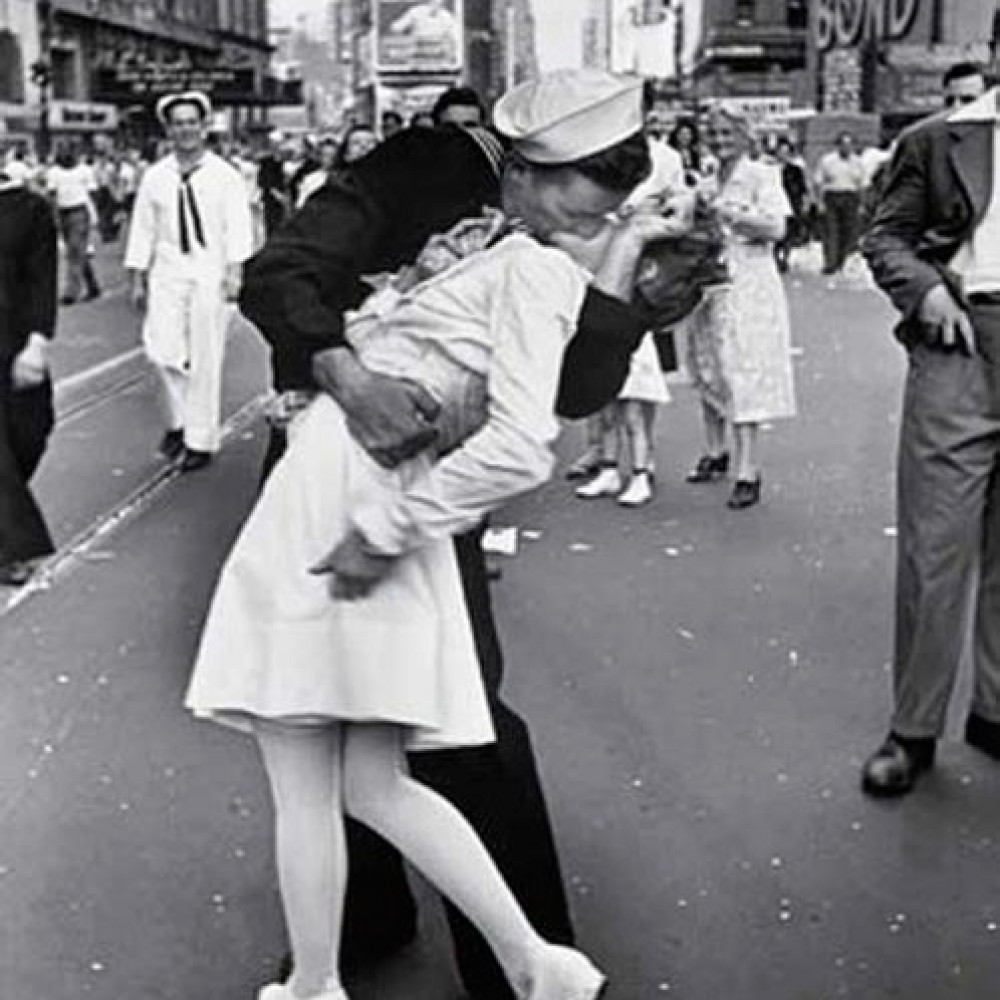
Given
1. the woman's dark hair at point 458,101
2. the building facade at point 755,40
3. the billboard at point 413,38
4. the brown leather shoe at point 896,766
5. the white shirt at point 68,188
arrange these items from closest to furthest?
the brown leather shoe at point 896,766, the woman's dark hair at point 458,101, the white shirt at point 68,188, the billboard at point 413,38, the building facade at point 755,40

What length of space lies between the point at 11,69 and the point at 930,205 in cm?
7366

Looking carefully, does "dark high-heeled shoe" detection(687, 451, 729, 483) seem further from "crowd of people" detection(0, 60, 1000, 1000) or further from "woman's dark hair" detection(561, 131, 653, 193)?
"woman's dark hair" detection(561, 131, 653, 193)

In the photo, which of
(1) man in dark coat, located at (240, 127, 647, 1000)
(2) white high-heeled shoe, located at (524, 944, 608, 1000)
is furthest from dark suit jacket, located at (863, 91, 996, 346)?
(2) white high-heeled shoe, located at (524, 944, 608, 1000)

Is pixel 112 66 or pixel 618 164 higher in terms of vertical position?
pixel 618 164

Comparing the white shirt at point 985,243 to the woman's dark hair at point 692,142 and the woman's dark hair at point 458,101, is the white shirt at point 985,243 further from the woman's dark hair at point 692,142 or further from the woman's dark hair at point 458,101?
the woman's dark hair at point 692,142

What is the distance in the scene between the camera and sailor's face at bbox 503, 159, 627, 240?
3.66m

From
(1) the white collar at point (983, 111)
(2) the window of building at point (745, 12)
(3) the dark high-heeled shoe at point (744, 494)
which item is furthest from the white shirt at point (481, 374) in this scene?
(2) the window of building at point (745, 12)

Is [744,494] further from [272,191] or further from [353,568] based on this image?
[272,191]

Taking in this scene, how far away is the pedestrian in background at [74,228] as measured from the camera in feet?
81.5

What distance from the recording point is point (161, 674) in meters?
6.93

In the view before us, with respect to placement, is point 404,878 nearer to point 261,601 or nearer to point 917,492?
point 261,601

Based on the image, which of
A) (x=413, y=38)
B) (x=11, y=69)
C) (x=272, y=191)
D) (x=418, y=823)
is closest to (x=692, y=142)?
(x=272, y=191)

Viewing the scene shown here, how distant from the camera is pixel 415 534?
3506 mm

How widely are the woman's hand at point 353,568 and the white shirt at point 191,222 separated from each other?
320 inches
